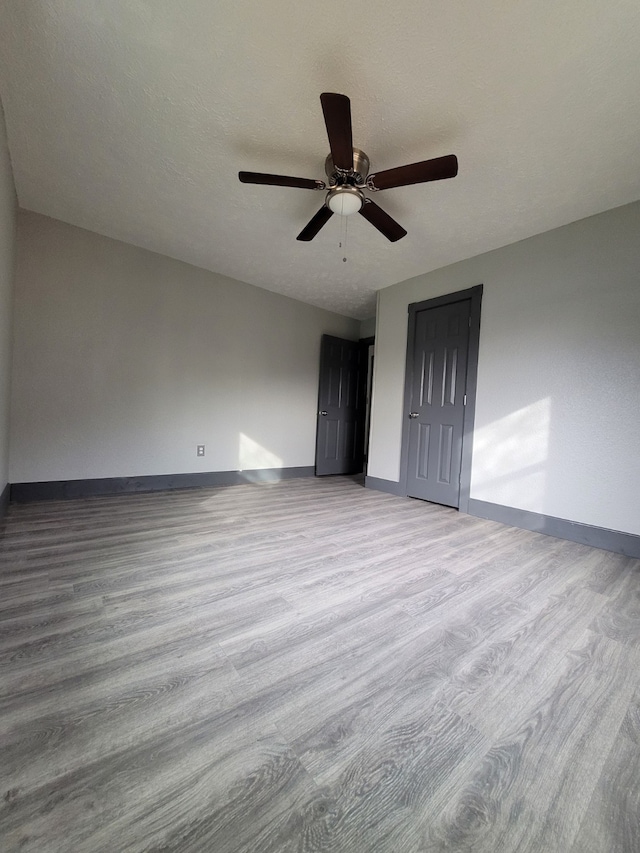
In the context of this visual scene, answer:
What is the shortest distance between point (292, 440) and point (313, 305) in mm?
2091

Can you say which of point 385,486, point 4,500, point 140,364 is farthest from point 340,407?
point 4,500

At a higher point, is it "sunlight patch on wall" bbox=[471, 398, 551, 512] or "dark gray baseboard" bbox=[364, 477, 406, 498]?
"sunlight patch on wall" bbox=[471, 398, 551, 512]

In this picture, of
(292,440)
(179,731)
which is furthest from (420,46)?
(292,440)

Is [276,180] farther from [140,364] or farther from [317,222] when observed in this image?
[140,364]

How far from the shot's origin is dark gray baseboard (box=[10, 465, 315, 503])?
3068 millimetres

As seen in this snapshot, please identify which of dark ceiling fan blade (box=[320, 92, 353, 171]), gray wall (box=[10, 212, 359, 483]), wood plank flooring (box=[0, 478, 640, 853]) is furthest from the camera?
gray wall (box=[10, 212, 359, 483])

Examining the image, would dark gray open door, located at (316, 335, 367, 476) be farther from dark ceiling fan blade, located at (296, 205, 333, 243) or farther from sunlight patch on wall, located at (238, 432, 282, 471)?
dark ceiling fan blade, located at (296, 205, 333, 243)

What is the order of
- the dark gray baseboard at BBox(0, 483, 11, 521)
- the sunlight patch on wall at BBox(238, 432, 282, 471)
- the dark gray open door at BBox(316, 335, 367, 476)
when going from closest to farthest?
the dark gray baseboard at BBox(0, 483, 11, 521), the sunlight patch on wall at BBox(238, 432, 282, 471), the dark gray open door at BBox(316, 335, 367, 476)

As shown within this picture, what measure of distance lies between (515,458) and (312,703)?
271 centimetres

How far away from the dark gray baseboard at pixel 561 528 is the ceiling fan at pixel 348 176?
2.55 m

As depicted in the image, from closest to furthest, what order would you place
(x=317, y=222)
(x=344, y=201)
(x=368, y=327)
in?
(x=344, y=201) → (x=317, y=222) → (x=368, y=327)

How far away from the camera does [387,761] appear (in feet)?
2.80

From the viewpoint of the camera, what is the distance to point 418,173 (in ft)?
5.93

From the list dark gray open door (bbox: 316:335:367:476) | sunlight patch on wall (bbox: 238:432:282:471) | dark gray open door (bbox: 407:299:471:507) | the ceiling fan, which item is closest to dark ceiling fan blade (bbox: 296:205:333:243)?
the ceiling fan
